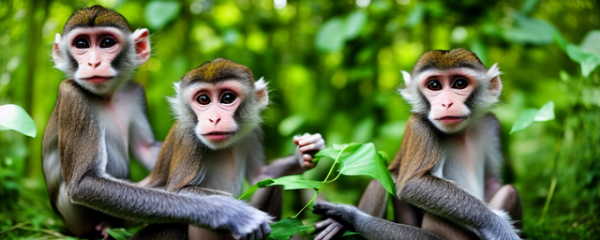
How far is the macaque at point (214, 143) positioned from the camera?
3.75m

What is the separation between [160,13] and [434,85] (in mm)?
4085

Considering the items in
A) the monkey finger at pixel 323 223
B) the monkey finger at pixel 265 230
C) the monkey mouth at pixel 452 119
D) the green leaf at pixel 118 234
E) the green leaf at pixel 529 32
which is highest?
the green leaf at pixel 529 32

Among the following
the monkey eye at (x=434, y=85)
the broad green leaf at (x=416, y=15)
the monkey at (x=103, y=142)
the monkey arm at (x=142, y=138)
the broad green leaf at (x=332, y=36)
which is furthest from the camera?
the broad green leaf at (x=332, y=36)

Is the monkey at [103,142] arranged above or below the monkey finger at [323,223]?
above

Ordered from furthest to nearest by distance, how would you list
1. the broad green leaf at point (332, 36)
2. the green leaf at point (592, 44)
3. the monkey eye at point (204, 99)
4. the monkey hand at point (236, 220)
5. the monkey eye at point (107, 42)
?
the broad green leaf at point (332, 36) < the green leaf at point (592, 44) < the monkey eye at point (107, 42) < the monkey eye at point (204, 99) < the monkey hand at point (236, 220)

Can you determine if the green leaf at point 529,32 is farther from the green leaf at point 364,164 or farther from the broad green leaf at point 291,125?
the green leaf at point 364,164

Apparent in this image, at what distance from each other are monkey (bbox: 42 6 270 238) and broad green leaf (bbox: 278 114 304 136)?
2956 mm

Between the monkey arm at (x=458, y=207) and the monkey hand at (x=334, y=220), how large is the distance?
0.55 m

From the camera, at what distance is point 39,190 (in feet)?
22.7

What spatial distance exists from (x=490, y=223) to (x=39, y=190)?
612 cm

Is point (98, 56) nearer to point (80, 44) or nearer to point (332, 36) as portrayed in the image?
point (80, 44)

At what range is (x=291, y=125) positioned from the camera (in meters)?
7.66

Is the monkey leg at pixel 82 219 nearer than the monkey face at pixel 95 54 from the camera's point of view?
No

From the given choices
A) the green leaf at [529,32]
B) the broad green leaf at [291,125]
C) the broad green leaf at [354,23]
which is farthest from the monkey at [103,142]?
the green leaf at [529,32]
